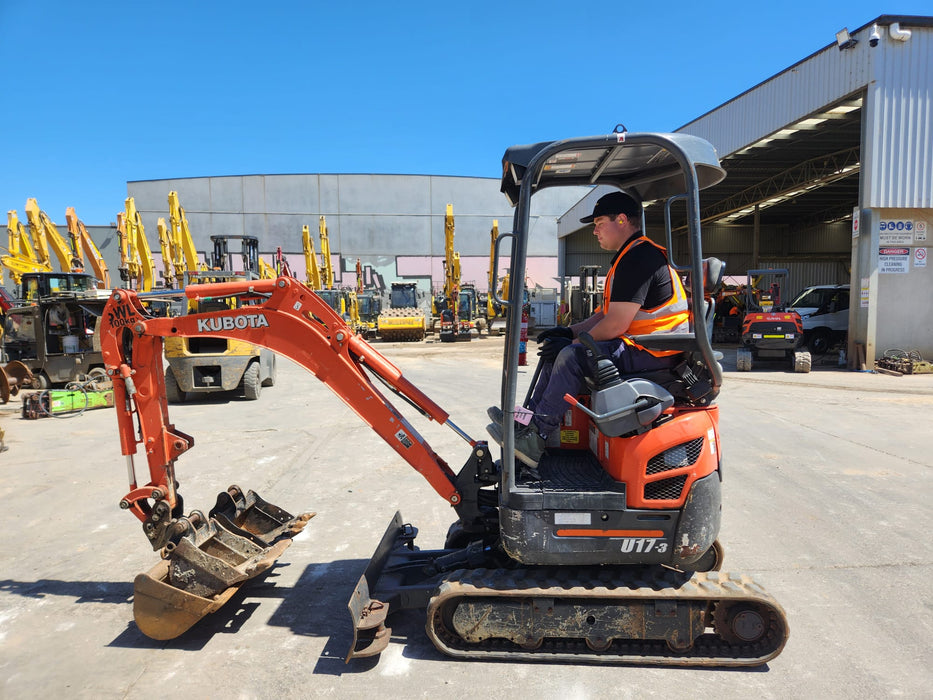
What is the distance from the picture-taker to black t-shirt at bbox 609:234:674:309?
2.87m

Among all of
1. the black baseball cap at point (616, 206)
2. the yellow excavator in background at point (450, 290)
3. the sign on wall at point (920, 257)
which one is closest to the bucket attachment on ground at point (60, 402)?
the black baseball cap at point (616, 206)

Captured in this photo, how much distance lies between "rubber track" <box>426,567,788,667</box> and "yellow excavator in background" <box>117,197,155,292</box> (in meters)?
20.8

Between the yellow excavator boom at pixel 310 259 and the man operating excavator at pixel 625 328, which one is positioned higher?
the yellow excavator boom at pixel 310 259

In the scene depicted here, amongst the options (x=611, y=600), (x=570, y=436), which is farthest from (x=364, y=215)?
(x=611, y=600)

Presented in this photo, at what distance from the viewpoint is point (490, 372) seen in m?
14.5

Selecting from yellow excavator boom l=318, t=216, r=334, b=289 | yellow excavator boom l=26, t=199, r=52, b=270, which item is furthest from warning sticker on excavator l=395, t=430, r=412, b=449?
yellow excavator boom l=318, t=216, r=334, b=289

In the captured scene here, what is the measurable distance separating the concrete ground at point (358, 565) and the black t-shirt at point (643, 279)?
6.23 feet

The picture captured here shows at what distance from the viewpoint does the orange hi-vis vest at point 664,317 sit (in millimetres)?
2922

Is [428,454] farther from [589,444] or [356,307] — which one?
[356,307]

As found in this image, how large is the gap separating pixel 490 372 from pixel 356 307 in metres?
15.2

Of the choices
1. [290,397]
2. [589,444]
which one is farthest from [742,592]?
[290,397]

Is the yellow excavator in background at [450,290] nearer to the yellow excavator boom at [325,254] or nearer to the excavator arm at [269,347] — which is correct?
the yellow excavator boom at [325,254]

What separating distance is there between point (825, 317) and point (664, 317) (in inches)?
688

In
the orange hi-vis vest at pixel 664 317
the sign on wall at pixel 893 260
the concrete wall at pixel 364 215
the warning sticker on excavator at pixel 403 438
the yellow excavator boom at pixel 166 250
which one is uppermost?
the concrete wall at pixel 364 215
